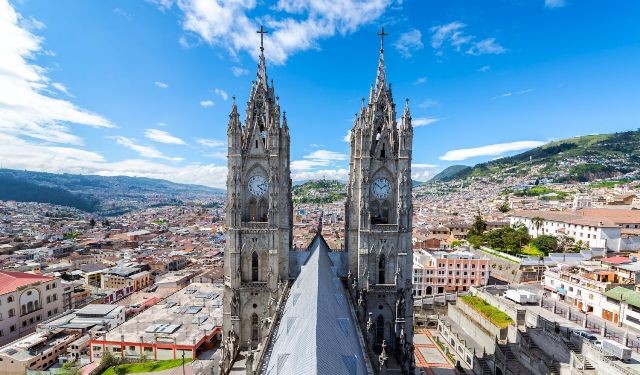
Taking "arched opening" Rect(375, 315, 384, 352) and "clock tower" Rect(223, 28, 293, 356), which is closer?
"clock tower" Rect(223, 28, 293, 356)

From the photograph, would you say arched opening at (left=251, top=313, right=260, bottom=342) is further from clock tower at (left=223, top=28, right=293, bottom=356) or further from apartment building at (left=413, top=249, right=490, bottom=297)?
apartment building at (left=413, top=249, right=490, bottom=297)

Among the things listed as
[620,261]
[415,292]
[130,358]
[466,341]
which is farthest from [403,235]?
[620,261]

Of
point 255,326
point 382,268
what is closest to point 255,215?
point 255,326

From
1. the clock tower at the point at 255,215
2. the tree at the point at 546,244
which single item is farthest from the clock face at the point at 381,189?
the tree at the point at 546,244

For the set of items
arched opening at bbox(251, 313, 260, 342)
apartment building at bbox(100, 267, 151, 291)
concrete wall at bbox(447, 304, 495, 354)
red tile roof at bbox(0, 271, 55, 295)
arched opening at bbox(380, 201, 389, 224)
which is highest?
arched opening at bbox(380, 201, 389, 224)

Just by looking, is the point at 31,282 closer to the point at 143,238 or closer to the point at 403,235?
the point at 403,235

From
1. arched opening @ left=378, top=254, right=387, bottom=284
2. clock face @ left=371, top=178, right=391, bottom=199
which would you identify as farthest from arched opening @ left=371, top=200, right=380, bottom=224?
arched opening @ left=378, top=254, right=387, bottom=284
